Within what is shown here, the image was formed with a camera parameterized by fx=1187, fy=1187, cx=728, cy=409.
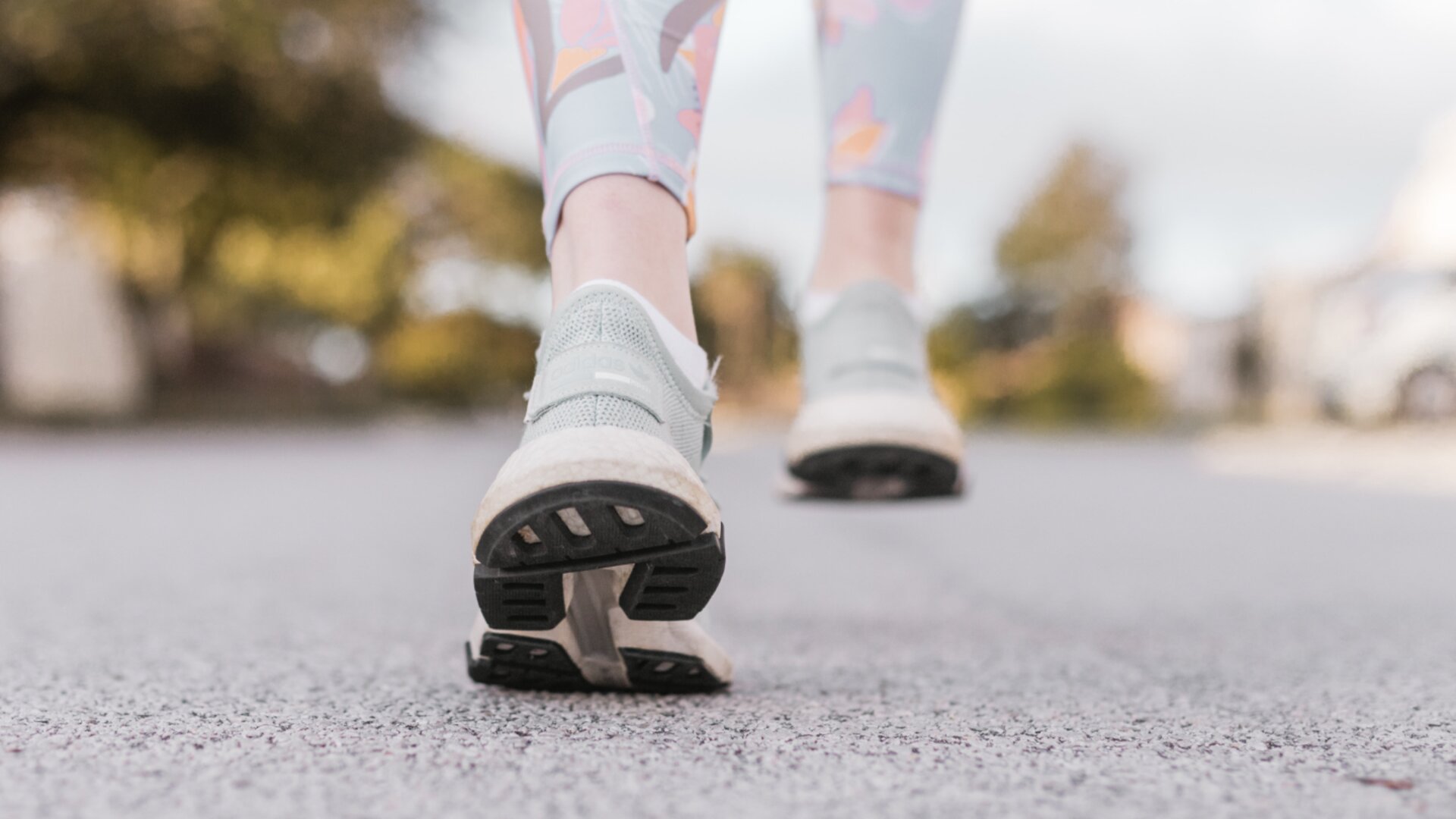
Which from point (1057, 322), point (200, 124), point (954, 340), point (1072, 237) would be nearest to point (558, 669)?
point (200, 124)

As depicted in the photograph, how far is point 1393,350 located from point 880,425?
27.8ft

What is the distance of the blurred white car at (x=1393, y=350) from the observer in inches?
318

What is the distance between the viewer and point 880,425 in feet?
3.56

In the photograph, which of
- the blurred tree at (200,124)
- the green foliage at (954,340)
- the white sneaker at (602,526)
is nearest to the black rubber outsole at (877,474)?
the white sneaker at (602,526)

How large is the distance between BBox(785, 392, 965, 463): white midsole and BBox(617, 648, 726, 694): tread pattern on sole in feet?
1.06

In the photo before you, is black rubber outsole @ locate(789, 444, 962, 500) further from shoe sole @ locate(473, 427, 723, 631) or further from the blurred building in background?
the blurred building in background

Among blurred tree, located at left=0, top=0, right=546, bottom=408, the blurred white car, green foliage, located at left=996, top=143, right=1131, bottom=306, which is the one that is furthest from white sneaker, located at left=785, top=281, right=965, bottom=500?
green foliage, located at left=996, top=143, right=1131, bottom=306

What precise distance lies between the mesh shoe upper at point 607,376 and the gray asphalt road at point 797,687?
0.61 feet

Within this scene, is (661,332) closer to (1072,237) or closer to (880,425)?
(880,425)

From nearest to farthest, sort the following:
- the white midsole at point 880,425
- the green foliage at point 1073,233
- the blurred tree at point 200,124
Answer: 1. the white midsole at point 880,425
2. the blurred tree at point 200,124
3. the green foliage at point 1073,233

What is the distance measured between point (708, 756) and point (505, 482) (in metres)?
0.20

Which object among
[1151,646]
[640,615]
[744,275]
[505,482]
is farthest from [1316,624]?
[744,275]

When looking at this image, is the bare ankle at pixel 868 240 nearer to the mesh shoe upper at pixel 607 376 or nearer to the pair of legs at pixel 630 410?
the pair of legs at pixel 630 410

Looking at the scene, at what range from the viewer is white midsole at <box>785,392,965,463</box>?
109 cm
